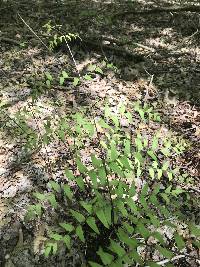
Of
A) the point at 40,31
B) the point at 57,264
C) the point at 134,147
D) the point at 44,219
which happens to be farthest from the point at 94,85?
the point at 57,264

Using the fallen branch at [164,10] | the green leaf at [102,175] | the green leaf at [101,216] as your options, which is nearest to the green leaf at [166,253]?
the green leaf at [101,216]

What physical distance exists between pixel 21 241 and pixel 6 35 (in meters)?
4.70

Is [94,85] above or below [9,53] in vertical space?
below

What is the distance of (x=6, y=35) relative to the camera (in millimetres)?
6758

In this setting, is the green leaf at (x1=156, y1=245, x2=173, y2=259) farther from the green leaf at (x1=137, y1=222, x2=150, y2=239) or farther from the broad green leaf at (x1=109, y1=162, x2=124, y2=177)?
the broad green leaf at (x1=109, y1=162, x2=124, y2=177)

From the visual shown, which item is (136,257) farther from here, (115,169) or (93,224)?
(115,169)

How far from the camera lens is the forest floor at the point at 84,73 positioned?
382cm

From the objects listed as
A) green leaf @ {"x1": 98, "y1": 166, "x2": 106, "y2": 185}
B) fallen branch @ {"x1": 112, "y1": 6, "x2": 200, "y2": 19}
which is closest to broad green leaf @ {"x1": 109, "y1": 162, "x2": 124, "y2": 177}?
green leaf @ {"x1": 98, "y1": 166, "x2": 106, "y2": 185}

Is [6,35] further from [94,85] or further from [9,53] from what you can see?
[94,85]

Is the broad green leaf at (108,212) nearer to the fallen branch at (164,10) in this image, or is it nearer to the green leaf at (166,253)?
the green leaf at (166,253)

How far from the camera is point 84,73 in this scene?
19.4 feet

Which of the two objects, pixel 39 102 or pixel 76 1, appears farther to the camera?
pixel 76 1

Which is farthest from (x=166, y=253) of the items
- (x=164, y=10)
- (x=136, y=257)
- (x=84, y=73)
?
(x=164, y=10)

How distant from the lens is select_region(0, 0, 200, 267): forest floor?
3.82 m
